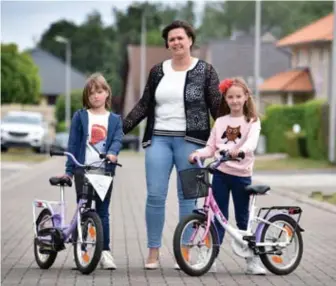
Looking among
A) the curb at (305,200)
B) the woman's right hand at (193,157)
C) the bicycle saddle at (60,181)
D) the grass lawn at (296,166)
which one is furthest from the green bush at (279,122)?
the woman's right hand at (193,157)

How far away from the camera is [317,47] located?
62594 mm

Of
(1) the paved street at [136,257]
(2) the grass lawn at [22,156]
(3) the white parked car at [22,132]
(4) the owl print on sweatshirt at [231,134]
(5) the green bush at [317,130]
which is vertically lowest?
(2) the grass lawn at [22,156]

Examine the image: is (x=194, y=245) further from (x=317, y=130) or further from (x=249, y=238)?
(x=317, y=130)

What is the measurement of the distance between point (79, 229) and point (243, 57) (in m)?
75.4

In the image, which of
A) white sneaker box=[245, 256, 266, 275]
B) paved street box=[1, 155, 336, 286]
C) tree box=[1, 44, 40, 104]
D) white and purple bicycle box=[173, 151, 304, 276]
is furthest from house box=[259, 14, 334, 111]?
white sneaker box=[245, 256, 266, 275]

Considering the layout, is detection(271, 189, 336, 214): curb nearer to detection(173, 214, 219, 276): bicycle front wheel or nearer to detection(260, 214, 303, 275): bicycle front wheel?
detection(260, 214, 303, 275): bicycle front wheel

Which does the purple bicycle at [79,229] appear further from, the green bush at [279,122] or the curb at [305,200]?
the green bush at [279,122]

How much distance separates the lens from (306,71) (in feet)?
219

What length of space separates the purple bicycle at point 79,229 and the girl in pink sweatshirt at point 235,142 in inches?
31.1

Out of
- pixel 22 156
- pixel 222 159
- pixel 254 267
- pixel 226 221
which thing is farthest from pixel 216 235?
pixel 22 156

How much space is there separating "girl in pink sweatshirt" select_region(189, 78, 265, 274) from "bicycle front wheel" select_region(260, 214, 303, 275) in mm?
110

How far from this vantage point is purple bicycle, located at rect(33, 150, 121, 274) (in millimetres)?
8952

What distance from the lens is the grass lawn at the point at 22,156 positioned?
3919cm

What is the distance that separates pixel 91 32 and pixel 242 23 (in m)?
19.9
